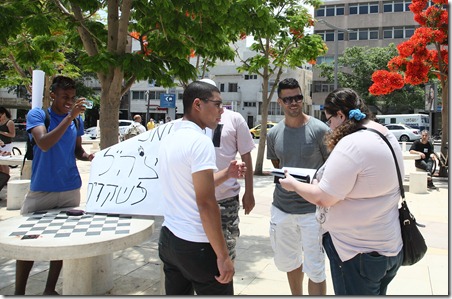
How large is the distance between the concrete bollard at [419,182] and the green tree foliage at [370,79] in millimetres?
29691

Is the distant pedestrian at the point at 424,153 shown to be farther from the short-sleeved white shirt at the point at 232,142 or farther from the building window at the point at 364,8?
the building window at the point at 364,8

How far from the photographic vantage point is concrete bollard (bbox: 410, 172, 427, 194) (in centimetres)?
974

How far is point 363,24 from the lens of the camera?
47469 mm

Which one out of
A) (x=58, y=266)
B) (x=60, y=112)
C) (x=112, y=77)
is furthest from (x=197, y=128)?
(x=112, y=77)

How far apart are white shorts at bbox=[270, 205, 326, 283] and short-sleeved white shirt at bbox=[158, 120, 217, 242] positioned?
1.30 meters

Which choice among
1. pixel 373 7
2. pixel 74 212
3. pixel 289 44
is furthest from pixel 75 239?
pixel 373 7

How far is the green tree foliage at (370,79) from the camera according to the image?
126ft

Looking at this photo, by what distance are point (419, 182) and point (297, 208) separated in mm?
7616

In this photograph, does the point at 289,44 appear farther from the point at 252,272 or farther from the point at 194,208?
the point at 194,208

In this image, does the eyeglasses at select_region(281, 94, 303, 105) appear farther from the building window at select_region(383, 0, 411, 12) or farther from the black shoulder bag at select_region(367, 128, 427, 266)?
the building window at select_region(383, 0, 411, 12)

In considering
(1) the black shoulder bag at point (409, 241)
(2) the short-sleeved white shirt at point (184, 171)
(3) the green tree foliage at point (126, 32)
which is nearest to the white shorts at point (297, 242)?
(1) the black shoulder bag at point (409, 241)

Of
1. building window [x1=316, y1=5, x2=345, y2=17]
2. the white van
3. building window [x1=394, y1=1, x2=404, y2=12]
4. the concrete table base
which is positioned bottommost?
the concrete table base

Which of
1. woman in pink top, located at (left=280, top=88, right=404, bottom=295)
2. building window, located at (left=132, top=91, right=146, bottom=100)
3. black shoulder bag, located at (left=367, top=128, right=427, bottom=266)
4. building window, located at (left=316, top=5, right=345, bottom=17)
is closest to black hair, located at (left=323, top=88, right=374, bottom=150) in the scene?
woman in pink top, located at (left=280, top=88, right=404, bottom=295)

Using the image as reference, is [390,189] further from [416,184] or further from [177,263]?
[416,184]
